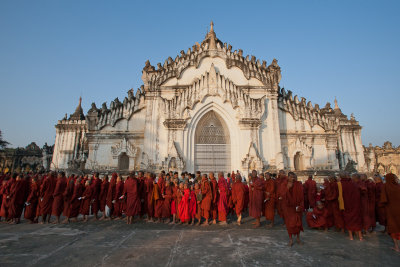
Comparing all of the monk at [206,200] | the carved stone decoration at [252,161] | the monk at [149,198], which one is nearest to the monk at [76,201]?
the monk at [149,198]

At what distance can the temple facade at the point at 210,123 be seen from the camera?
17047 mm

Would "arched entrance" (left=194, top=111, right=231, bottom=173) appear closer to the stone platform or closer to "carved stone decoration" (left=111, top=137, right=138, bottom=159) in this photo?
"carved stone decoration" (left=111, top=137, right=138, bottom=159)

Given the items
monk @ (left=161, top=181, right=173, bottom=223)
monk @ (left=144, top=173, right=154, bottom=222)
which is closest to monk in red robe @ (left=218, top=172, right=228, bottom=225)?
monk @ (left=161, top=181, right=173, bottom=223)

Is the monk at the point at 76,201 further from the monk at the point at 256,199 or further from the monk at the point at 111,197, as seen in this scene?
the monk at the point at 256,199

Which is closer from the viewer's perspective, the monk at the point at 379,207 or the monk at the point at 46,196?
the monk at the point at 379,207

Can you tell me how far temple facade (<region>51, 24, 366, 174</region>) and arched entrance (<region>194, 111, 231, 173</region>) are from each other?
8 centimetres

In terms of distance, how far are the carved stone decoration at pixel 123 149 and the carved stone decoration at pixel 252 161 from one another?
842cm

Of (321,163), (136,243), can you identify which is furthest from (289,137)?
(136,243)

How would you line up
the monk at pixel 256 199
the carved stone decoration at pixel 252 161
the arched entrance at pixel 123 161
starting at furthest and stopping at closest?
1. the arched entrance at pixel 123 161
2. the carved stone decoration at pixel 252 161
3. the monk at pixel 256 199

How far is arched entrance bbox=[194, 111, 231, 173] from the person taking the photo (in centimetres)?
1730

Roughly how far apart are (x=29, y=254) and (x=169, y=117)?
41.9 feet

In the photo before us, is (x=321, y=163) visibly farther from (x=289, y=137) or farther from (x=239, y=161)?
(x=239, y=161)

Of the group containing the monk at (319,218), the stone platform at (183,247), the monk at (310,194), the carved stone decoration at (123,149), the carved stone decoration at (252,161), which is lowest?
the stone platform at (183,247)

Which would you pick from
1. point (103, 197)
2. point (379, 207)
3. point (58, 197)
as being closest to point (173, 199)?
point (103, 197)
